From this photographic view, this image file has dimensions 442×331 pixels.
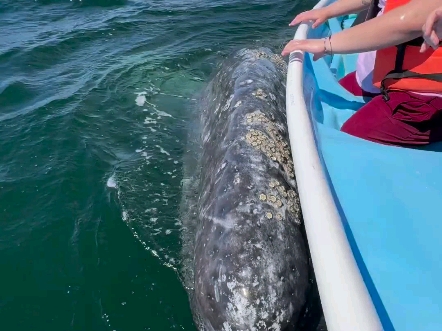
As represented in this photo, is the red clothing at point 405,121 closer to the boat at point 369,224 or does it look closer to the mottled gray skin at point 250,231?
the boat at point 369,224

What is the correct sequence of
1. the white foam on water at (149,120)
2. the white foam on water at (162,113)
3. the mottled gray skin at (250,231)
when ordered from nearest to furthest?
the mottled gray skin at (250,231) < the white foam on water at (149,120) < the white foam on water at (162,113)

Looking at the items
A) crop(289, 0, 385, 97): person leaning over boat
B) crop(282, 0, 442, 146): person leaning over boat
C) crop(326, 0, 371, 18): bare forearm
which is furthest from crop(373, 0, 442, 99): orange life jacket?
crop(326, 0, 371, 18): bare forearm

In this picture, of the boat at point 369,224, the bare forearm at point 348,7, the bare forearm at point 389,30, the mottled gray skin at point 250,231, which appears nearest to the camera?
the boat at point 369,224

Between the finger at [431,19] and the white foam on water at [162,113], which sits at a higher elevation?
the finger at [431,19]

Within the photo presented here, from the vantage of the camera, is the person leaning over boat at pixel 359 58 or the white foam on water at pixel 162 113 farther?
the white foam on water at pixel 162 113

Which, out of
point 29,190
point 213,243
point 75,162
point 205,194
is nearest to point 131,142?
point 75,162

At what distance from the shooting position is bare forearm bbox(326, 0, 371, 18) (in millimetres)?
4656

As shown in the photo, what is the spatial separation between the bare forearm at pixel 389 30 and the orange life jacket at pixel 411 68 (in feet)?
1.15

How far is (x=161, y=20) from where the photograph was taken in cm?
1090

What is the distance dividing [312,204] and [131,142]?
383cm

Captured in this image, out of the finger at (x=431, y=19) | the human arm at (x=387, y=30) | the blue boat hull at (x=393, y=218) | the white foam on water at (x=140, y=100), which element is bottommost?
the white foam on water at (x=140, y=100)

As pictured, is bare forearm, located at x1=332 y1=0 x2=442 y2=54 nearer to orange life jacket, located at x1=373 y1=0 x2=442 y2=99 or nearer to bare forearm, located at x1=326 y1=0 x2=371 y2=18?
orange life jacket, located at x1=373 y1=0 x2=442 y2=99

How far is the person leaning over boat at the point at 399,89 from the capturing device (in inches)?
138

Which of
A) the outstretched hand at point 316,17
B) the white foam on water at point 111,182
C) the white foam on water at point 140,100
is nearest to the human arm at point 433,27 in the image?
the outstretched hand at point 316,17
